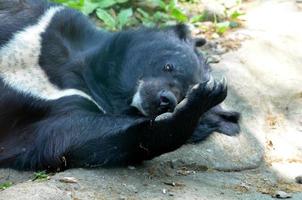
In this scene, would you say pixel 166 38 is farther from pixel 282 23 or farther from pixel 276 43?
pixel 282 23

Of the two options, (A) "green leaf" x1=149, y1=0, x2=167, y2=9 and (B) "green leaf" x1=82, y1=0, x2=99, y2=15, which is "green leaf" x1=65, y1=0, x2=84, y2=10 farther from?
(A) "green leaf" x1=149, y1=0, x2=167, y2=9

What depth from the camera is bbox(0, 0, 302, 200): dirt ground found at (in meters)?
3.53

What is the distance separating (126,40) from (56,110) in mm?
786

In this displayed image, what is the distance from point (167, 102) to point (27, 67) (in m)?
0.91

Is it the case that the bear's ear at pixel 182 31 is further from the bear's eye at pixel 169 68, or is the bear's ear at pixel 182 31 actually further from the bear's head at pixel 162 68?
the bear's eye at pixel 169 68

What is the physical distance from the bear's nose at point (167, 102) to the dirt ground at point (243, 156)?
309 mm

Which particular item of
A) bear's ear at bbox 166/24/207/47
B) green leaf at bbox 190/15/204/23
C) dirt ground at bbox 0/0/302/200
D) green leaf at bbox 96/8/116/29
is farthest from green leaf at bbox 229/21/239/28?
bear's ear at bbox 166/24/207/47

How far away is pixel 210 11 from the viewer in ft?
21.8

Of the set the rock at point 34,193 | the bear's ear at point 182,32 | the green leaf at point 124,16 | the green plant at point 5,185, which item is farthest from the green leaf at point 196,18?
the rock at point 34,193

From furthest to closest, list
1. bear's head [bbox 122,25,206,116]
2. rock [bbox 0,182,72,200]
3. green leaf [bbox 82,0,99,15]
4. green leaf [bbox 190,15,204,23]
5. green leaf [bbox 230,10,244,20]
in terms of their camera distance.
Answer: green leaf [bbox 230,10,244,20] → green leaf [bbox 190,15,204,23] → green leaf [bbox 82,0,99,15] → bear's head [bbox 122,25,206,116] → rock [bbox 0,182,72,200]

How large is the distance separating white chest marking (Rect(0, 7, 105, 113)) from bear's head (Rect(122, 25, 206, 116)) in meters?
0.31

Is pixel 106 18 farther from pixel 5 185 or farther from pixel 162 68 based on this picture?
pixel 5 185

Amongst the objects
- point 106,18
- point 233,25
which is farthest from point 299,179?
point 106,18

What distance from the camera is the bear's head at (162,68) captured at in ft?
13.5
